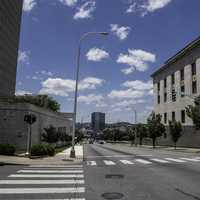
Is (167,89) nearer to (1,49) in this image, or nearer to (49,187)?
(1,49)

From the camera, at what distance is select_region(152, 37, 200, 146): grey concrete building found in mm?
58969

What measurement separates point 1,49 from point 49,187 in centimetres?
9167

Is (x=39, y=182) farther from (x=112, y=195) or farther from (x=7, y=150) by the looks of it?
(x=7, y=150)

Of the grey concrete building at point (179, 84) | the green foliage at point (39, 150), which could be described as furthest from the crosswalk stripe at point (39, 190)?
the grey concrete building at point (179, 84)

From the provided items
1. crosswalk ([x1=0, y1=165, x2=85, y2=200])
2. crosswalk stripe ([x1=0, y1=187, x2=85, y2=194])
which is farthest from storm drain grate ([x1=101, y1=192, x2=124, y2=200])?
crosswalk stripe ([x1=0, y1=187, x2=85, y2=194])

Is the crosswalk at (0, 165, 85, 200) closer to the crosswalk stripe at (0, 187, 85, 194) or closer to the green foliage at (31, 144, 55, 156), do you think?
the crosswalk stripe at (0, 187, 85, 194)

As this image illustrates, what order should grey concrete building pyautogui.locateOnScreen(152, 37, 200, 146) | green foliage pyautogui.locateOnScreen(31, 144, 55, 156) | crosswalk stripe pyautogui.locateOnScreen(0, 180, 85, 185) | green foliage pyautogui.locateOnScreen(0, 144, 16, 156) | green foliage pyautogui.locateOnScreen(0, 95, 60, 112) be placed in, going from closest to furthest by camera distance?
crosswalk stripe pyautogui.locateOnScreen(0, 180, 85, 185) < green foliage pyautogui.locateOnScreen(0, 144, 16, 156) < green foliage pyautogui.locateOnScreen(31, 144, 55, 156) < grey concrete building pyautogui.locateOnScreen(152, 37, 200, 146) < green foliage pyautogui.locateOnScreen(0, 95, 60, 112)

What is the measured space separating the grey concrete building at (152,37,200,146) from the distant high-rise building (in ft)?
149

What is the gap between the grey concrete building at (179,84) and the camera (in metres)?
59.0

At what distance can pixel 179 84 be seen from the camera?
66.0 m

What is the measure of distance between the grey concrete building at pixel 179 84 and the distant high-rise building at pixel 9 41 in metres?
45.3

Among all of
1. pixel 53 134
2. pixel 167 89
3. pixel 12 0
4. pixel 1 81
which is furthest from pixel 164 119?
pixel 12 0

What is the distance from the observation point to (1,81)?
98062 mm

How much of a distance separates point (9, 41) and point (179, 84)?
62055 mm
